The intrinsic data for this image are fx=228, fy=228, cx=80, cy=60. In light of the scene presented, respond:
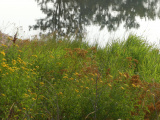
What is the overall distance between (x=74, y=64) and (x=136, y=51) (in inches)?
116

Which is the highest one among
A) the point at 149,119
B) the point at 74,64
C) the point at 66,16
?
the point at 66,16

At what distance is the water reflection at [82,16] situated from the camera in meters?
13.1

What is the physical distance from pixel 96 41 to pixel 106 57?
145 cm

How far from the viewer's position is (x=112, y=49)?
7938mm

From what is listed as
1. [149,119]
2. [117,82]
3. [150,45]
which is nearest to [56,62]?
[117,82]

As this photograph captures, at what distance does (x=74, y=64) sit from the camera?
5590 mm

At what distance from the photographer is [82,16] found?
13.9 meters

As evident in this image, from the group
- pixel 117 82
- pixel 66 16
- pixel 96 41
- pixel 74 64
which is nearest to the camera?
pixel 117 82

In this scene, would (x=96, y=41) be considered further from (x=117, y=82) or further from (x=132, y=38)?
(x=117, y=82)

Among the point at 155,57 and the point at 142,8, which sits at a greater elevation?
the point at 142,8

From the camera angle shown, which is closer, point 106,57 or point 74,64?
point 74,64

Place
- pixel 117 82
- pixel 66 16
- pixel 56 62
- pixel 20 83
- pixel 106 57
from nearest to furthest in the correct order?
pixel 20 83 < pixel 117 82 < pixel 56 62 < pixel 106 57 < pixel 66 16

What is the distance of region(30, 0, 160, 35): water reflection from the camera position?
1309 centimetres

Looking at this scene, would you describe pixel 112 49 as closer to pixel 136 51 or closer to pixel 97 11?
pixel 136 51
